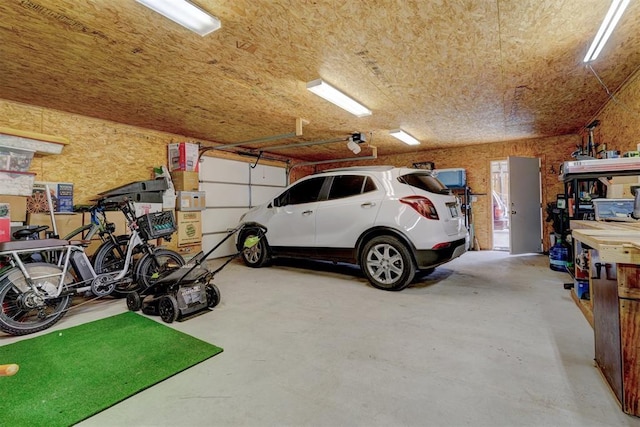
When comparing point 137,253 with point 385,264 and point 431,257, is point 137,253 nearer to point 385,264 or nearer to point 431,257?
point 385,264

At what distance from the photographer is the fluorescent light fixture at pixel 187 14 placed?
6.61 ft

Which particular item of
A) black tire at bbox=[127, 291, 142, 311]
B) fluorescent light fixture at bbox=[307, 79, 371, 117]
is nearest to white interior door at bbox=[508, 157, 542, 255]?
fluorescent light fixture at bbox=[307, 79, 371, 117]

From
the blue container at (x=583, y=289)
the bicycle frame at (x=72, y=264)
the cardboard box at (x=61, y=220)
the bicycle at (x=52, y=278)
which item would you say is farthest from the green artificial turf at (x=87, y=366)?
the blue container at (x=583, y=289)

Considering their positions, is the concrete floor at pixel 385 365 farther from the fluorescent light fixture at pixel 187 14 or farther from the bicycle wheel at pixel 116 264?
the fluorescent light fixture at pixel 187 14

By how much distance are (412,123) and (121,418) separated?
212 inches

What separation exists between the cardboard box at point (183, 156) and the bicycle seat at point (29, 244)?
2788mm

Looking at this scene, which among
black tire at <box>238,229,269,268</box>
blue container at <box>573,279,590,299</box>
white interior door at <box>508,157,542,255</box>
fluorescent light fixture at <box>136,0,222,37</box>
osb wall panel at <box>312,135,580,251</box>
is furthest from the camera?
osb wall panel at <box>312,135,580,251</box>

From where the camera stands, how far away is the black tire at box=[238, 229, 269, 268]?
5.03 meters

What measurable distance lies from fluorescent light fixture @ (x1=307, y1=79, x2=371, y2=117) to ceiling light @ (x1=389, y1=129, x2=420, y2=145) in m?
1.36

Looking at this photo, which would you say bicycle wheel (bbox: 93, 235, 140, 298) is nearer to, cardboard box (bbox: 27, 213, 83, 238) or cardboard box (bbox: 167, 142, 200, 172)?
cardboard box (bbox: 27, 213, 83, 238)

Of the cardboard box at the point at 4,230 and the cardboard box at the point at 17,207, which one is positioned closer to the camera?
the cardboard box at the point at 4,230

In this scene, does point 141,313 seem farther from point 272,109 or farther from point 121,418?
point 272,109

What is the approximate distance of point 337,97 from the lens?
12.4 feet

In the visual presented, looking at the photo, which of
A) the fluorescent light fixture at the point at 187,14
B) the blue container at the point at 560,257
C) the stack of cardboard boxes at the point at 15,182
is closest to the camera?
the fluorescent light fixture at the point at 187,14
